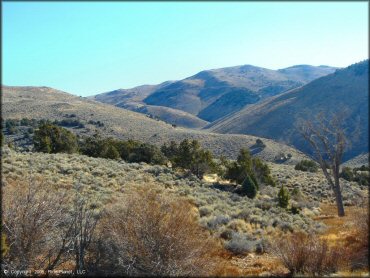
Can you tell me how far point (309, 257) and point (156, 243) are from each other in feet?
12.3

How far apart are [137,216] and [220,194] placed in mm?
15697

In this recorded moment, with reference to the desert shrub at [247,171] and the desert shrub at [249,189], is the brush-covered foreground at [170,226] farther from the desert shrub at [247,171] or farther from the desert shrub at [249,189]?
the desert shrub at [247,171]

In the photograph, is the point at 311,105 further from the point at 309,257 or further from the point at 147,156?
the point at 309,257

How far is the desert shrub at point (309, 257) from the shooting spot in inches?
360

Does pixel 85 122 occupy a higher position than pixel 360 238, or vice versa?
pixel 85 122

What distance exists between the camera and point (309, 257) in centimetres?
929

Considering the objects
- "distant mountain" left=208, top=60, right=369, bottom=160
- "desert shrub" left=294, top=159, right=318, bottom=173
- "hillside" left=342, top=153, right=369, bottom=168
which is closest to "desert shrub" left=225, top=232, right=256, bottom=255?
"desert shrub" left=294, top=159, right=318, bottom=173

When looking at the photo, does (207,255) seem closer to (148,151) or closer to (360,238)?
(360,238)

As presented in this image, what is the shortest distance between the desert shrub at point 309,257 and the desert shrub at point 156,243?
194 cm

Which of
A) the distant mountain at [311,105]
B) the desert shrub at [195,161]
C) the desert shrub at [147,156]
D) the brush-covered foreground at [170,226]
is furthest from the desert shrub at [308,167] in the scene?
the brush-covered foreground at [170,226]

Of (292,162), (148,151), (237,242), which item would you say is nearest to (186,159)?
(148,151)

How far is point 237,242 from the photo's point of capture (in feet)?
44.1

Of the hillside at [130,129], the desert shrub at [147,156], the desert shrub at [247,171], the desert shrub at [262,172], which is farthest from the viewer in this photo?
the hillside at [130,129]

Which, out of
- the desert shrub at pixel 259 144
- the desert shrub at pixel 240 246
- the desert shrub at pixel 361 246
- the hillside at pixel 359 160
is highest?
the desert shrub at pixel 361 246
